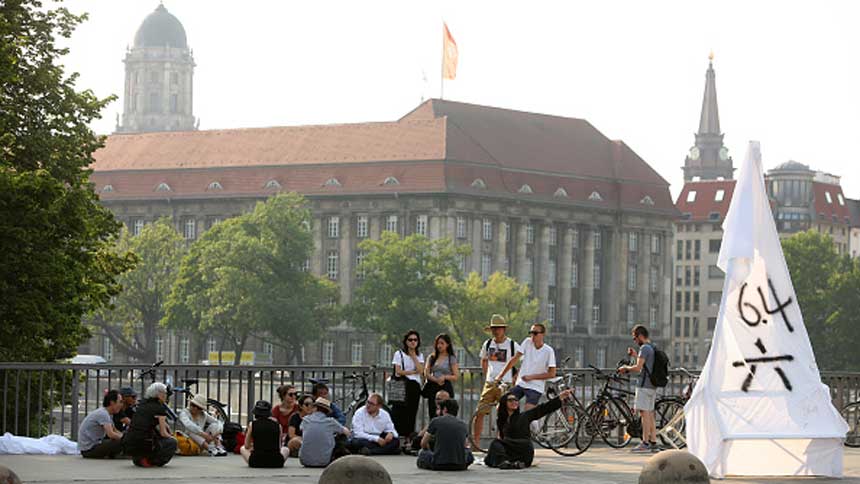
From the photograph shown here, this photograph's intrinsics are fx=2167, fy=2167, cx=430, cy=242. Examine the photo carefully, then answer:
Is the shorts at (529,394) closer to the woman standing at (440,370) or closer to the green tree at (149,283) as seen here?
the woman standing at (440,370)

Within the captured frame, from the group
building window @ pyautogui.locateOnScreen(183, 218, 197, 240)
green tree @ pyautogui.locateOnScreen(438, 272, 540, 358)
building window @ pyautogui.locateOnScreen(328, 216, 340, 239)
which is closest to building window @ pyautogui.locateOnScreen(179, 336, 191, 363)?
building window @ pyautogui.locateOnScreen(183, 218, 197, 240)

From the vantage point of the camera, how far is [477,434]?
3045 cm

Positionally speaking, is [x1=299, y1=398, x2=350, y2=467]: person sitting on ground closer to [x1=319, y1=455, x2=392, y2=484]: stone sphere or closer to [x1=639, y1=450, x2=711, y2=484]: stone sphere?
[x1=639, y1=450, x2=711, y2=484]: stone sphere

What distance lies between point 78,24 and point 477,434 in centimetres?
1735

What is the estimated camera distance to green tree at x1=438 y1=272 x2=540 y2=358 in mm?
131875

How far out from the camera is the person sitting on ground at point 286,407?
96.5 ft

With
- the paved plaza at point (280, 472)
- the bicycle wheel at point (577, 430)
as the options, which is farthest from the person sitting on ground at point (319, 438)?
the bicycle wheel at point (577, 430)

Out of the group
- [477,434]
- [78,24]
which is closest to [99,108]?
[78,24]

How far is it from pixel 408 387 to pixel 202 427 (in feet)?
9.69

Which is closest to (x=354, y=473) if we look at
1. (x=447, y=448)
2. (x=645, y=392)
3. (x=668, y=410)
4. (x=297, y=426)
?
(x=447, y=448)

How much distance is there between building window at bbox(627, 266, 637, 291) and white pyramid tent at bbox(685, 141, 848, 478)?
141m

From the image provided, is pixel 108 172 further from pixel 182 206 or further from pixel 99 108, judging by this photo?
pixel 99 108

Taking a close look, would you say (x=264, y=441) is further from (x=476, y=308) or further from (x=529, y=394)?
(x=476, y=308)

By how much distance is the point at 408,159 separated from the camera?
151 meters
